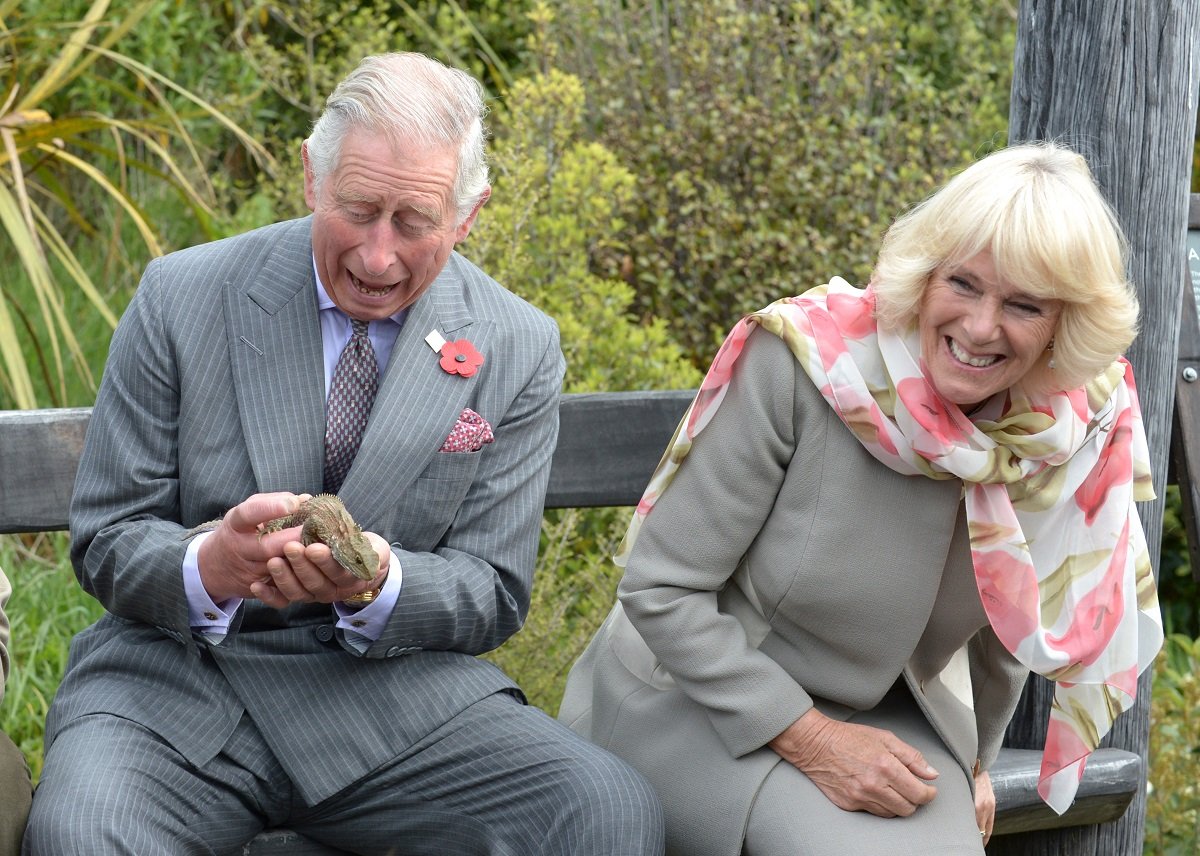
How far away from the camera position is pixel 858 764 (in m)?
2.40

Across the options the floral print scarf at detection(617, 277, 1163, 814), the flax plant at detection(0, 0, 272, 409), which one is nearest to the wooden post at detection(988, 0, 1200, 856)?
the floral print scarf at detection(617, 277, 1163, 814)

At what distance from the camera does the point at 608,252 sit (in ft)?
16.7

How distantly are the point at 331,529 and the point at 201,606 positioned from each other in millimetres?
345

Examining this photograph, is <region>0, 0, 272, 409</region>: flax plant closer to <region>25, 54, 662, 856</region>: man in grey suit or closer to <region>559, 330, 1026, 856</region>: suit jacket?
<region>25, 54, 662, 856</region>: man in grey suit

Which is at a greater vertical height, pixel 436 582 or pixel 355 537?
pixel 355 537

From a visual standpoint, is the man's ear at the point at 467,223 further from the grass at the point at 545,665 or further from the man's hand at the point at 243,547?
the grass at the point at 545,665

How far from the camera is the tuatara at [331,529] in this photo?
85.5 inches

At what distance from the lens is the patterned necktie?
251 centimetres

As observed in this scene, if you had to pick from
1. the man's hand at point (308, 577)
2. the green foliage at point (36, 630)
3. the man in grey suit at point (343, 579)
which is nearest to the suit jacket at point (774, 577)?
the man in grey suit at point (343, 579)

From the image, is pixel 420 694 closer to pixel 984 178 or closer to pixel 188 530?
pixel 188 530

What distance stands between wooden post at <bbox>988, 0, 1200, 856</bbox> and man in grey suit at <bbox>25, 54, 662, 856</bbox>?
1192 millimetres

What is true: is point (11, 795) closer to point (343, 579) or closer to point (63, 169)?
point (343, 579)

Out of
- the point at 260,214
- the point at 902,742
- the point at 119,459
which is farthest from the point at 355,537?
the point at 260,214

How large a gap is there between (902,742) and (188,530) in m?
1.23
